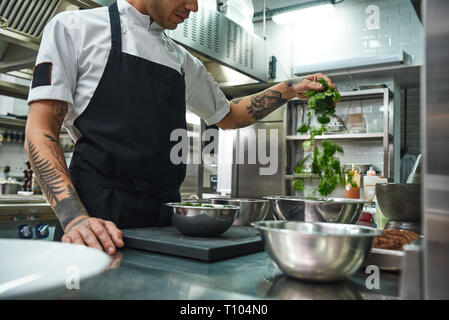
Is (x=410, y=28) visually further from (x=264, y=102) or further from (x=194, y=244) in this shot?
(x=194, y=244)

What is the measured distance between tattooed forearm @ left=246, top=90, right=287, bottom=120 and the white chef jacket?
51 centimetres

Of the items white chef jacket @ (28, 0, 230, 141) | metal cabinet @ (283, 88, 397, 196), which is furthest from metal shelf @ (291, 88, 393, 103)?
white chef jacket @ (28, 0, 230, 141)

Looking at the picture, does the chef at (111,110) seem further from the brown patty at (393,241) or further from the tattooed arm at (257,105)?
the brown patty at (393,241)

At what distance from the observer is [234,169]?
5.94 meters

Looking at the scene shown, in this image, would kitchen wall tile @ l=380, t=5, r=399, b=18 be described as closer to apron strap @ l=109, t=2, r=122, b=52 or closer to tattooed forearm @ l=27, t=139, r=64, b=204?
apron strap @ l=109, t=2, r=122, b=52

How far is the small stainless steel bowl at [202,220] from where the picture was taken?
3.41 ft

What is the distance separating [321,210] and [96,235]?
2.15ft

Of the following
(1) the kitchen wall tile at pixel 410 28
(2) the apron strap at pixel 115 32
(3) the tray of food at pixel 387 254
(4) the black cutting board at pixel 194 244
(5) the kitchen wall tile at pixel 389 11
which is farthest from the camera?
(5) the kitchen wall tile at pixel 389 11

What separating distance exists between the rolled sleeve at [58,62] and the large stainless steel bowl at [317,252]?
37.0 inches

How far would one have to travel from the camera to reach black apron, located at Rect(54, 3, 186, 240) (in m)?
1.37

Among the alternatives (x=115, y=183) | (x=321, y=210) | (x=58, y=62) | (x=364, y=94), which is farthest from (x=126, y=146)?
(x=364, y=94)

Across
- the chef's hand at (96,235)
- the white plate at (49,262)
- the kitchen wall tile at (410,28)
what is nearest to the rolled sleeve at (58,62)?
the chef's hand at (96,235)
